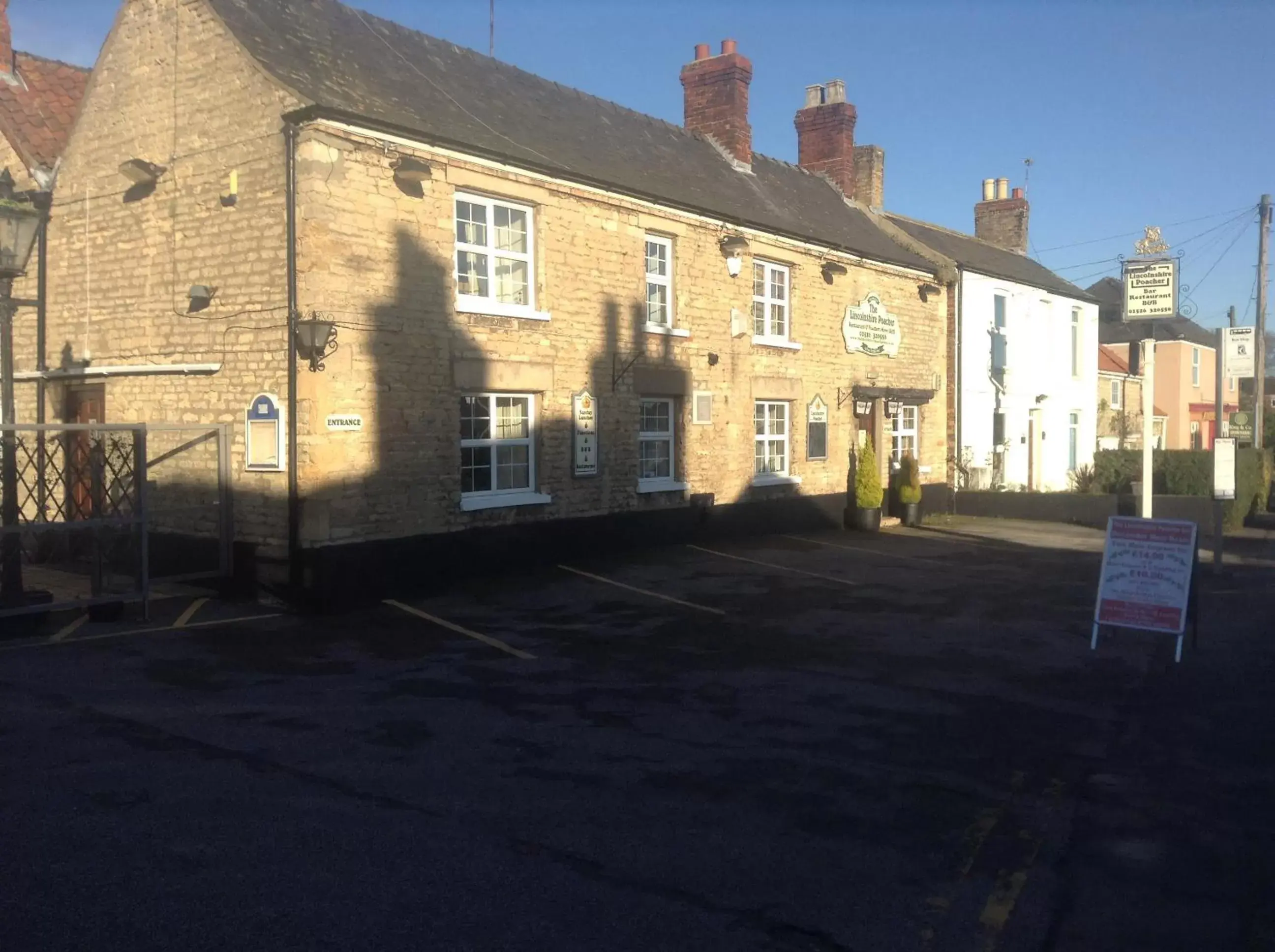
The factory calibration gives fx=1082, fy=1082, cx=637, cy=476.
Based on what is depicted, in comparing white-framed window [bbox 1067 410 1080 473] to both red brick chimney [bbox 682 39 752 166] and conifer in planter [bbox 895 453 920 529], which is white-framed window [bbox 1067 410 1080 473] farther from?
red brick chimney [bbox 682 39 752 166]

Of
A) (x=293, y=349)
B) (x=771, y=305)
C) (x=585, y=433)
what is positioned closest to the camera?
(x=293, y=349)

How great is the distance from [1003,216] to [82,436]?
27046 millimetres

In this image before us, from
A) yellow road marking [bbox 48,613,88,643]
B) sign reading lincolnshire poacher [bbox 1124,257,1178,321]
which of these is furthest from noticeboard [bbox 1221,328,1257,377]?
yellow road marking [bbox 48,613,88,643]

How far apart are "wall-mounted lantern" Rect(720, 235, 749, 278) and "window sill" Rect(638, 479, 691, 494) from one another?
12.3ft

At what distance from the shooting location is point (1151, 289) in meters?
13.5

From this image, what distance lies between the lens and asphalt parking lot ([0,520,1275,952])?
4641mm

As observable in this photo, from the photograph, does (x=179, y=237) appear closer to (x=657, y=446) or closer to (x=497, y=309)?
(x=497, y=309)

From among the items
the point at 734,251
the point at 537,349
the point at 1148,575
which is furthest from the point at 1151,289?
the point at 537,349

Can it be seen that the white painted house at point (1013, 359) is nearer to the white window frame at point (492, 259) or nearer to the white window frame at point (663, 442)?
the white window frame at point (663, 442)

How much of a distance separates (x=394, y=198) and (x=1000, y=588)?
904cm

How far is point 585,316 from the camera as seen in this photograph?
1545 cm

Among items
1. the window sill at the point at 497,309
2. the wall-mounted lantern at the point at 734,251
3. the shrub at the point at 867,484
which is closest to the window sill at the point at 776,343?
the wall-mounted lantern at the point at 734,251

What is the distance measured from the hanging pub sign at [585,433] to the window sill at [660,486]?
50.8 inches

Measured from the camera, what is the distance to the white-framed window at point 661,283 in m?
17.0
